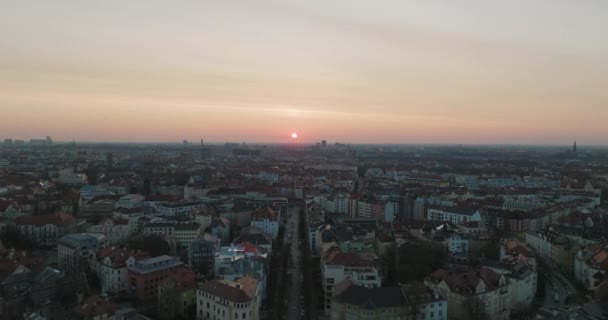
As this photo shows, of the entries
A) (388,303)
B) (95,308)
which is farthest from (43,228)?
(388,303)

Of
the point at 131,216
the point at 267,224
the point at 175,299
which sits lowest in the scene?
the point at 175,299

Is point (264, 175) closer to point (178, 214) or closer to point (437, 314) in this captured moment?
point (178, 214)

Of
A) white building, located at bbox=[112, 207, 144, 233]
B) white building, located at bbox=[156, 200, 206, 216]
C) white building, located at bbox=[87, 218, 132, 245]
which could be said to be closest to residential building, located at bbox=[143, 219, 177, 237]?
white building, located at bbox=[87, 218, 132, 245]

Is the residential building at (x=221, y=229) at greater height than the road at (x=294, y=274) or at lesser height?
greater

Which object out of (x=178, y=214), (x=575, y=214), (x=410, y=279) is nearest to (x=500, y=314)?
(x=410, y=279)

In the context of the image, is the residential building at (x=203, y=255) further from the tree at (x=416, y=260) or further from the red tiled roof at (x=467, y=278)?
the red tiled roof at (x=467, y=278)

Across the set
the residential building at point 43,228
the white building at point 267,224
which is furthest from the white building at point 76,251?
the white building at point 267,224

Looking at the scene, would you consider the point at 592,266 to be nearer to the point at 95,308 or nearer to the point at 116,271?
the point at 95,308
